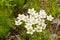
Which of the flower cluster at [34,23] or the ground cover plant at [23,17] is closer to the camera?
the flower cluster at [34,23]

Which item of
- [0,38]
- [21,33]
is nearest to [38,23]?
[21,33]

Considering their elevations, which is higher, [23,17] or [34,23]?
[23,17]

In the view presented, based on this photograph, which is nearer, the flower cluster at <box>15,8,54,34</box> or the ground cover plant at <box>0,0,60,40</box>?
the flower cluster at <box>15,8,54,34</box>

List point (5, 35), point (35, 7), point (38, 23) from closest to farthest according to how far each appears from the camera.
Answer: point (38, 23), point (5, 35), point (35, 7)

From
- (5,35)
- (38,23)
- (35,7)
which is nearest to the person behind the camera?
(38,23)

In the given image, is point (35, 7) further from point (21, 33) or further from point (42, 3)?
point (21, 33)

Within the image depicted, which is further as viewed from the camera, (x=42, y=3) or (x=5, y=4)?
(x=42, y=3)

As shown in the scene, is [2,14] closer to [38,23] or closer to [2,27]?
[2,27]

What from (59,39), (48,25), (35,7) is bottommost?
(59,39)

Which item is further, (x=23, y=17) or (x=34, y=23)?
(x=23, y=17)

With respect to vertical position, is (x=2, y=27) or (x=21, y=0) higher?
(x=21, y=0)
